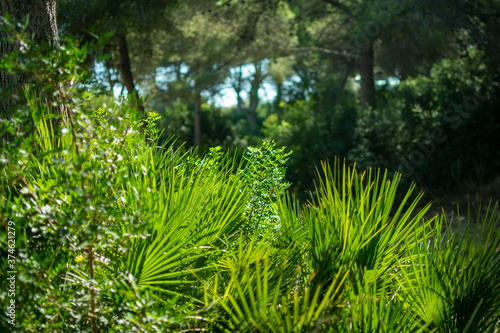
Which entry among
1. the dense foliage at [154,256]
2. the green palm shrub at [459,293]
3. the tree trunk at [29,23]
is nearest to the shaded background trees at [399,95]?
the tree trunk at [29,23]

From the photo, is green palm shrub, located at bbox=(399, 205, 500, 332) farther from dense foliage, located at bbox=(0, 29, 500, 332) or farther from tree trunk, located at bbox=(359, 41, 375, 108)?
tree trunk, located at bbox=(359, 41, 375, 108)

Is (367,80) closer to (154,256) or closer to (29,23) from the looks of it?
(29,23)

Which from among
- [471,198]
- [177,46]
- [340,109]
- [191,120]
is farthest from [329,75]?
[471,198]

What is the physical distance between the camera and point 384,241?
2412 millimetres

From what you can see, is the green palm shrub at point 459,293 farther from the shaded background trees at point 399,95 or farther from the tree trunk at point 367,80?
the tree trunk at point 367,80

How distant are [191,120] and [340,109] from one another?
12.5 m

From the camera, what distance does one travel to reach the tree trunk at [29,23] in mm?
2910

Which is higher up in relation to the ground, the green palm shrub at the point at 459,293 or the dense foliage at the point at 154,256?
the dense foliage at the point at 154,256

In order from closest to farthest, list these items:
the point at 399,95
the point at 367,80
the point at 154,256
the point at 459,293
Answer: the point at 154,256, the point at 459,293, the point at 399,95, the point at 367,80

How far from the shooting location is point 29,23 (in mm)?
3059

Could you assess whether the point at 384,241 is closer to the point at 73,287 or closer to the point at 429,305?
the point at 429,305

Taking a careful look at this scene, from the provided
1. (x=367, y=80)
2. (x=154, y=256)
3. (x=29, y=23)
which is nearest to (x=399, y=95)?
(x=367, y=80)

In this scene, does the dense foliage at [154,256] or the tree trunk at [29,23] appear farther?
the tree trunk at [29,23]

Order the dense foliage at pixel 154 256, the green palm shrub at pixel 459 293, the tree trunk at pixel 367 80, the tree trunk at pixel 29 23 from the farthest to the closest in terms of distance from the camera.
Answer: the tree trunk at pixel 367 80 → the tree trunk at pixel 29 23 → the green palm shrub at pixel 459 293 → the dense foliage at pixel 154 256
